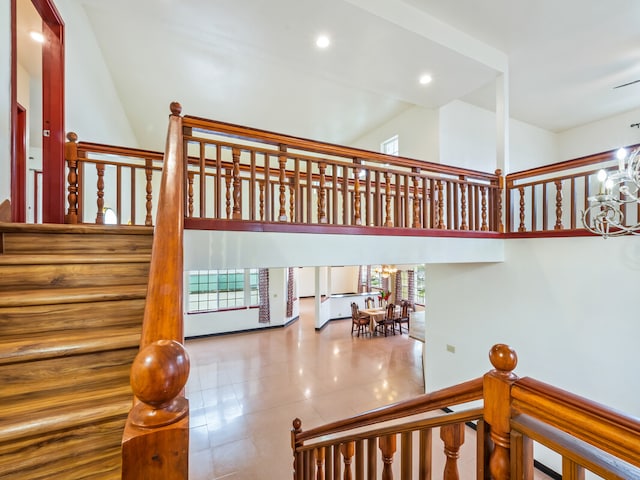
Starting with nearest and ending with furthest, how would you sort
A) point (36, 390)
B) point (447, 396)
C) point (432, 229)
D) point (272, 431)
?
point (447, 396), point (36, 390), point (432, 229), point (272, 431)

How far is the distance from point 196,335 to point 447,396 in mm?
8715

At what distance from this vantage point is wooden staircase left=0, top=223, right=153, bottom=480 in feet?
3.06

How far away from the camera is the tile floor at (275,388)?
3598mm

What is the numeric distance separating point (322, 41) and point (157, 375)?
4.05m

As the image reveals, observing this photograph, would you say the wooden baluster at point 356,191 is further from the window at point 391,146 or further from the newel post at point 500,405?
the window at point 391,146

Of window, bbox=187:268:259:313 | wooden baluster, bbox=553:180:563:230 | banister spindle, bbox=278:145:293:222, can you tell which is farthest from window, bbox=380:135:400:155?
window, bbox=187:268:259:313

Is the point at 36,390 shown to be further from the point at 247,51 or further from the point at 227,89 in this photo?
the point at 227,89

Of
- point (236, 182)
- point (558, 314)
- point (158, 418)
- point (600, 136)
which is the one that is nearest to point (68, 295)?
point (158, 418)

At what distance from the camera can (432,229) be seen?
3281 mm

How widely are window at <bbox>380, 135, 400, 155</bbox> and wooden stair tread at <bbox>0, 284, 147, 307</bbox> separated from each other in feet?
18.8

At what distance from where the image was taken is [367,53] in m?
3.77

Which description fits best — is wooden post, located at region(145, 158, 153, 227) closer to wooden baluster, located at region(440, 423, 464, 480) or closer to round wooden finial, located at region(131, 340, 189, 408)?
round wooden finial, located at region(131, 340, 189, 408)

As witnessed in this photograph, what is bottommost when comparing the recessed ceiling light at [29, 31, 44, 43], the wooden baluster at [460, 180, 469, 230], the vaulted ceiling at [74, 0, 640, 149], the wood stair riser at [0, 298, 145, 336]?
the wood stair riser at [0, 298, 145, 336]

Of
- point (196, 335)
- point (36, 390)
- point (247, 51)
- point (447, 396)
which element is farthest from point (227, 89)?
point (196, 335)
